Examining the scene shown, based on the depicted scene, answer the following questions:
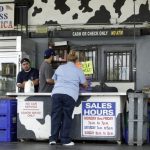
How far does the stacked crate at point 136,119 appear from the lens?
917 centimetres

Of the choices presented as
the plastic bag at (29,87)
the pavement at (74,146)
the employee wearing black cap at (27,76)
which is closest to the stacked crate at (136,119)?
the pavement at (74,146)

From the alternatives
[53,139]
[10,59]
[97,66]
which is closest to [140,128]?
[53,139]

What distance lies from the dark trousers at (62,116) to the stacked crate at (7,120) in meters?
1.16

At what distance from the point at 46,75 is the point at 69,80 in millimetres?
811

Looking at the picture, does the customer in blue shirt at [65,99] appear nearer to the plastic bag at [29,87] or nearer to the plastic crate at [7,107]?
the plastic bag at [29,87]

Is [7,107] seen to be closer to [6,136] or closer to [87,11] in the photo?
[6,136]

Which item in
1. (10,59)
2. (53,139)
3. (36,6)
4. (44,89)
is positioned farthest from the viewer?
(36,6)

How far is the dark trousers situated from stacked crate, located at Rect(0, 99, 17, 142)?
45.8 inches

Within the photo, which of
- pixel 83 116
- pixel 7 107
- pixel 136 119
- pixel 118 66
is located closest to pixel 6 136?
pixel 7 107

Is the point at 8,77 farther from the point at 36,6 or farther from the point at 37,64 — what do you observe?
the point at 36,6

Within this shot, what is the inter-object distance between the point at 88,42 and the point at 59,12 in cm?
117

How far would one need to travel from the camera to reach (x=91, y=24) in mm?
12945

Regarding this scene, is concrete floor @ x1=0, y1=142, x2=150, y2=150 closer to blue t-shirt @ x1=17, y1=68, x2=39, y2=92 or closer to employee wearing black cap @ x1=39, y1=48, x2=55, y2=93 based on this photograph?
employee wearing black cap @ x1=39, y1=48, x2=55, y2=93

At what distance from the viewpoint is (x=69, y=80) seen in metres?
9.04
